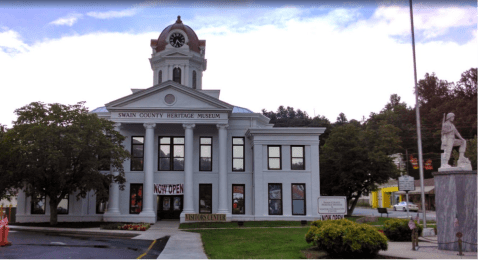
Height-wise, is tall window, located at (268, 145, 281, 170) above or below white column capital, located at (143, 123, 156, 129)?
below

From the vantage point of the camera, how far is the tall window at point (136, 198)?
120 feet

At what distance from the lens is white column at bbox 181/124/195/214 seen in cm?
3478

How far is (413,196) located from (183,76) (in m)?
42.9

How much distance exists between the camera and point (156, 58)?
144ft

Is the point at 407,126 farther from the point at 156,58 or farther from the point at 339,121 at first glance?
the point at 156,58

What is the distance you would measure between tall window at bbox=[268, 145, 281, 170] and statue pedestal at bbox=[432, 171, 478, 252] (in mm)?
20461

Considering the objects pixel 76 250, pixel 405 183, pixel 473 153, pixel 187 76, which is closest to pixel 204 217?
pixel 405 183

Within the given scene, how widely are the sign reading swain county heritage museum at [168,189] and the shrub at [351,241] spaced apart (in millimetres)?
22688

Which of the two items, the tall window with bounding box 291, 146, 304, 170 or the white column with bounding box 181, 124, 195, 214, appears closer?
the white column with bounding box 181, 124, 195, 214

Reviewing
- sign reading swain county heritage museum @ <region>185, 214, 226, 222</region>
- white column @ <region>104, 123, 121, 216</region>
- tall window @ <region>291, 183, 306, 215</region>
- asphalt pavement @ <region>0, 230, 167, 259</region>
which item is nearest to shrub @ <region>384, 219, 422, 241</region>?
asphalt pavement @ <region>0, 230, 167, 259</region>

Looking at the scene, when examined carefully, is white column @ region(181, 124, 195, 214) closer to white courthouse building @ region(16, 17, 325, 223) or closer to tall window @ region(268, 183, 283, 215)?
white courthouse building @ region(16, 17, 325, 223)

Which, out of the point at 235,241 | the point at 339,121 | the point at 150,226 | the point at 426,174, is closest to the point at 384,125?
the point at 426,174

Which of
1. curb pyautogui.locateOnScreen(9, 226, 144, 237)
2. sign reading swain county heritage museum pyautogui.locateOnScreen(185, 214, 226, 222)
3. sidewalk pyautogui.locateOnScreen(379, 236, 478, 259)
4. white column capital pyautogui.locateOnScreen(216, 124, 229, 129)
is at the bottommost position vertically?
curb pyautogui.locateOnScreen(9, 226, 144, 237)

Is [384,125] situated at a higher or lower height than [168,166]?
higher
